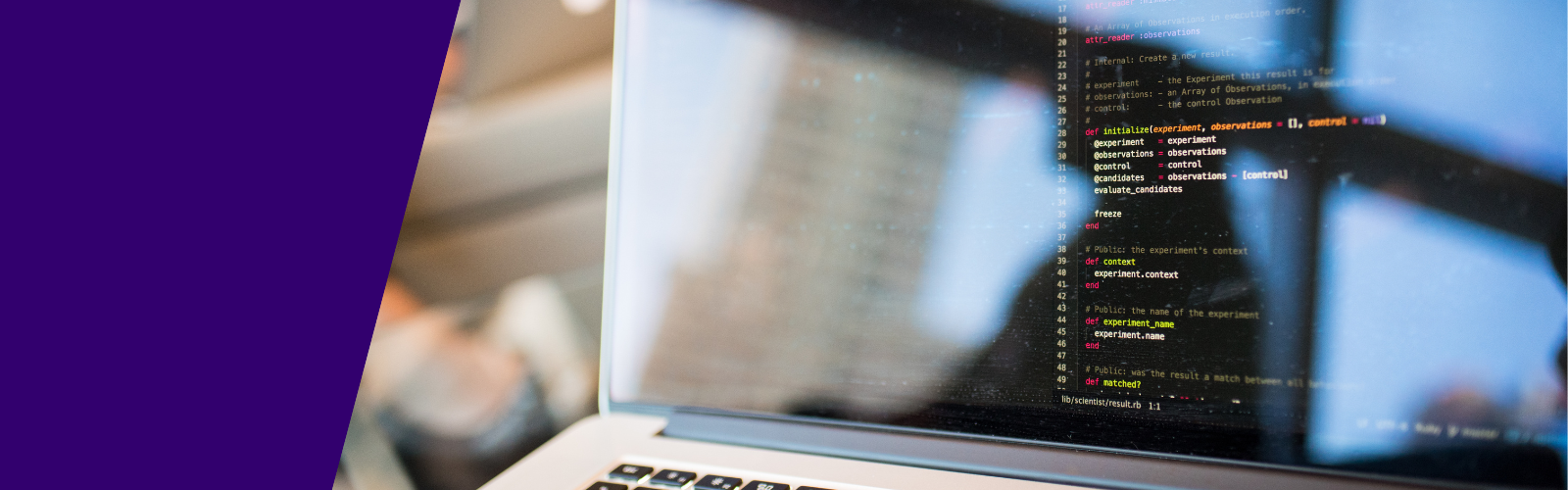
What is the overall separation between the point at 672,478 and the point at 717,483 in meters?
0.04

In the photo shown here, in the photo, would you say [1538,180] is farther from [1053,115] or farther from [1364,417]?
[1053,115]

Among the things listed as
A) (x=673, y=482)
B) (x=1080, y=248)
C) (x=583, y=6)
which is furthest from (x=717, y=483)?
(x=583, y=6)

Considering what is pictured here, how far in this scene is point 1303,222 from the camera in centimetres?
48

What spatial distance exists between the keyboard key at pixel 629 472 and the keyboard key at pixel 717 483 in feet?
0.18

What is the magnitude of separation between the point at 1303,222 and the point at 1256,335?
9cm

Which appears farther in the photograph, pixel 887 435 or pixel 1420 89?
pixel 887 435

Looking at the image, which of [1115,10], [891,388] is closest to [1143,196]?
[1115,10]

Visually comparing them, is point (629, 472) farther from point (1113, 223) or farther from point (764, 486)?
point (1113, 223)

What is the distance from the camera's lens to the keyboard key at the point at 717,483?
1.68ft

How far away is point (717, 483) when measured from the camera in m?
0.52

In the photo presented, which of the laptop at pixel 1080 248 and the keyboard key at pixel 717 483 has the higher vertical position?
the laptop at pixel 1080 248

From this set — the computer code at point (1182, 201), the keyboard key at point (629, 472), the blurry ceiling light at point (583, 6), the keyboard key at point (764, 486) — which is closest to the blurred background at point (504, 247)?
the blurry ceiling light at point (583, 6)

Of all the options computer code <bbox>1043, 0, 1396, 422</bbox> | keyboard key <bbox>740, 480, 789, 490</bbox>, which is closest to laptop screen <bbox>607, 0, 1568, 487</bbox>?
computer code <bbox>1043, 0, 1396, 422</bbox>

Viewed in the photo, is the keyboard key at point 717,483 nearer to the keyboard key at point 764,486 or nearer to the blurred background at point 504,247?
the keyboard key at point 764,486
